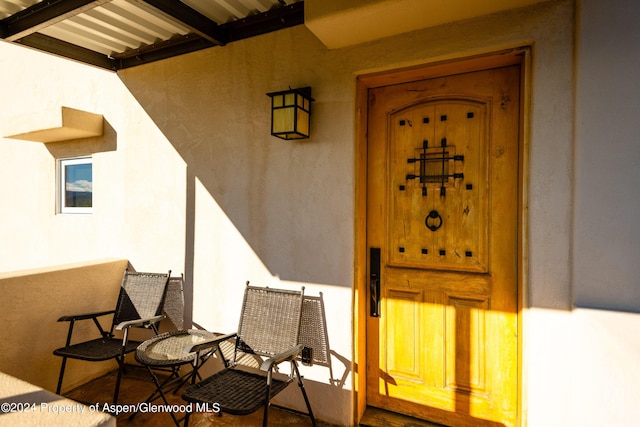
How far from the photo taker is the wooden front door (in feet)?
7.18

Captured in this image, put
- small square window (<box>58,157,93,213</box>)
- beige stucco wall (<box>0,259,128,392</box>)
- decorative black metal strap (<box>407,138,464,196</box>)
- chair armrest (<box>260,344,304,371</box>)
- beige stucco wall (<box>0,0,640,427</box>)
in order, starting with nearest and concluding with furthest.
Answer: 1. beige stucco wall (<box>0,0,640,427</box>)
2. chair armrest (<box>260,344,304,371</box>)
3. decorative black metal strap (<box>407,138,464,196</box>)
4. beige stucco wall (<box>0,259,128,392</box>)
5. small square window (<box>58,157,93,213</box>)

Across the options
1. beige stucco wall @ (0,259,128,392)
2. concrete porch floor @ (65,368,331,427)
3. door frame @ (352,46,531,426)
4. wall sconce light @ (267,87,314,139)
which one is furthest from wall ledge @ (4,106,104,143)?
door frame @ (352,46,531,426)

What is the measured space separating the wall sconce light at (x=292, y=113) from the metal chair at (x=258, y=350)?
1208 millimetres

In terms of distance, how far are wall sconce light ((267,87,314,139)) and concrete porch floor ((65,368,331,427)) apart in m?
2.18

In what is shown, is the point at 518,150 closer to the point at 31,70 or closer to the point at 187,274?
the point at 187,274

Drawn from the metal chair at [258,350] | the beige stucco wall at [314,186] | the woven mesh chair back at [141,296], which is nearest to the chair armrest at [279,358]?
the metal chair at [258,350]

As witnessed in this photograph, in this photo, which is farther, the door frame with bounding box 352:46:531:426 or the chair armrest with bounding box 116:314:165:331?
the chair armrest with bounding box 116:314:165:331

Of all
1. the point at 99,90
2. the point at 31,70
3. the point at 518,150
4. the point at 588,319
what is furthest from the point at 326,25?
the point at 31,70

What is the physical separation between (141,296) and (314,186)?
6.62 feet

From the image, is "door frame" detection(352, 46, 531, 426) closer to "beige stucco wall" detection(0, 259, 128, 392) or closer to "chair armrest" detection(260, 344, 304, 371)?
"chair armrest" detection(260, 344, 304, 371)

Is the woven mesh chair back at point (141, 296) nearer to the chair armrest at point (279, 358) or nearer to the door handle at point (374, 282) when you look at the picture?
the chair armrest at point (279, 358)

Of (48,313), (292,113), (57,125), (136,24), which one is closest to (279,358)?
(292,113)

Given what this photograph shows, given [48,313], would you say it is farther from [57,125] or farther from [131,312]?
[57,125]

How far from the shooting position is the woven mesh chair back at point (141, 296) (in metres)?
3.04
